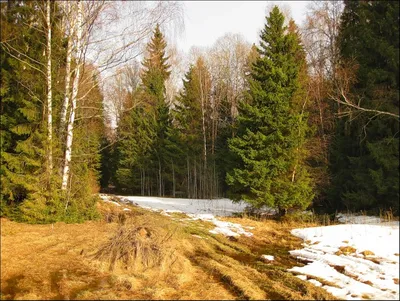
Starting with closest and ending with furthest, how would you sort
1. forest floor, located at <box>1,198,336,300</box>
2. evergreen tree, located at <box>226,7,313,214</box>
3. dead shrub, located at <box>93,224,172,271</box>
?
forest floor, located at <box>1,198,336,300</box> → dead shrub, located at <box>93,224,172,271</box> → evergreen tree, located at <box>226,7,313,214</box>

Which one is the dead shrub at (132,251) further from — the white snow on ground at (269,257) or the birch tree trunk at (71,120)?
the birch tree trunk at (71,120)

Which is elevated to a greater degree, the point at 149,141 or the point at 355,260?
the point at 149,141

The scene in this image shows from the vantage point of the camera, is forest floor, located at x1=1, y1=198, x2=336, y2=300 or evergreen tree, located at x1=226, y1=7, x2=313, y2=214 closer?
forest floor, located at x1=1, y1=198, x2=336, y2=300

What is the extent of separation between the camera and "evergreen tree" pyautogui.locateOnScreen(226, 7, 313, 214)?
12.2 meters

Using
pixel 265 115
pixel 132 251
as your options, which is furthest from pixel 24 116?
pixel 265 115

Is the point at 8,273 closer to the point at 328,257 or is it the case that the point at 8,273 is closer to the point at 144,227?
the point at 144,227

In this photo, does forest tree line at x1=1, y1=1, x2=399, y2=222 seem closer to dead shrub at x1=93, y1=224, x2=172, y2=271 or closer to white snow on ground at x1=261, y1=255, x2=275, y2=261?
dead shrub at x1=93, y1=224, x2=172, y2=271

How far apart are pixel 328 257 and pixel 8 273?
6.05m

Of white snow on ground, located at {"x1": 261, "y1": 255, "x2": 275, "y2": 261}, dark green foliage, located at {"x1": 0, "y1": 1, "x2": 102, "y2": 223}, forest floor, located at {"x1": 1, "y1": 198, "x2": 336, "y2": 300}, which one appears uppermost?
dark green foliage, located at {"x1": 0, "y1": 1, "x2": 102, "y2": 223}

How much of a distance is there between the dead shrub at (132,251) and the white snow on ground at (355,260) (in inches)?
104

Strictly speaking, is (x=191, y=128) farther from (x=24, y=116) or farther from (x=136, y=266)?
(x=136, y=266)

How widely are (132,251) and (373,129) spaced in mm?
11131

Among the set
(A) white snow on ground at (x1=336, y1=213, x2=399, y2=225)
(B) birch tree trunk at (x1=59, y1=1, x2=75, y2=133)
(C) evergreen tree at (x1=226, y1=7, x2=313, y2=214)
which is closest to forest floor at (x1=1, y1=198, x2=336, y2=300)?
(B) birch tree trunk at (x1=59, y1=1, x2=75, y2=133)

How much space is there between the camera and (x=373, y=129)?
12680mm
